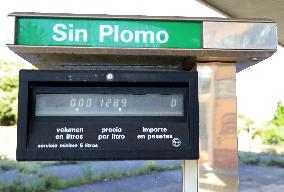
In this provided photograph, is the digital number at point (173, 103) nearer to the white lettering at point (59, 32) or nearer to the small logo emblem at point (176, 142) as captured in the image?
the small logo emblem at point (176, 142)

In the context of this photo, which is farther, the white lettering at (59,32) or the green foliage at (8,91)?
the green foliage at (8,91)

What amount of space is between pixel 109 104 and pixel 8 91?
122 inches

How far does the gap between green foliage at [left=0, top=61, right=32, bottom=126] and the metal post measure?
2.47 metres

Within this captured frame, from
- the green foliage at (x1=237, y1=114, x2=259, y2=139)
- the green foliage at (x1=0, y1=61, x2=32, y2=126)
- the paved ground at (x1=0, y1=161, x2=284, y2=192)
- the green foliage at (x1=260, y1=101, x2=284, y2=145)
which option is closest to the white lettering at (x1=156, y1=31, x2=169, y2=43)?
the paved ground at (x1=0, y1=161, x2=284, y2=192)

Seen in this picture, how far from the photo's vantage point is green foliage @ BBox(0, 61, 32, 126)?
3348 millimetres

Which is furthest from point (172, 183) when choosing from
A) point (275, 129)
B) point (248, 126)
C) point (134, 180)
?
point (275, 129)

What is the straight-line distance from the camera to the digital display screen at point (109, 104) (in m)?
0.75

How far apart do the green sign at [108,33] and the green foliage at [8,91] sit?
7.99 ft

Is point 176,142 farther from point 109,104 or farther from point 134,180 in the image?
point 134,180

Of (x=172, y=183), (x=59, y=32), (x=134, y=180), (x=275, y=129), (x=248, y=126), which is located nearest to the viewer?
(x=59, y=32)

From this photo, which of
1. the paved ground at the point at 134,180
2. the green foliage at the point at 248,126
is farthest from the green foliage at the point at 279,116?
the paved ground at the point at 134,180

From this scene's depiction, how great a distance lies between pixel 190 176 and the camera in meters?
0.79

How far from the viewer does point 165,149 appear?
0.73 metres

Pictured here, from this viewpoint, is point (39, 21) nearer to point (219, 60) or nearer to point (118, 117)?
point (118, 117)
